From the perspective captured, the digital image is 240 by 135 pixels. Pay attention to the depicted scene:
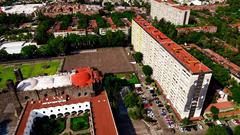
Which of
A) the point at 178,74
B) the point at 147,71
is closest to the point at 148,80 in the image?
the point at 147,71

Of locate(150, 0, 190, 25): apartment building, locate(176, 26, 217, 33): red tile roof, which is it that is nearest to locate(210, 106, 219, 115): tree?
locate(176, 26, 217, 33): red tile roof

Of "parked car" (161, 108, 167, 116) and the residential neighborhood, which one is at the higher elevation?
the residential neighborhood

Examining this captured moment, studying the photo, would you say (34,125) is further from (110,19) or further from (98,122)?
(110,19)

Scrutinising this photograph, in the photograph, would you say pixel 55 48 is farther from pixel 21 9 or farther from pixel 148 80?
pixel 21 9

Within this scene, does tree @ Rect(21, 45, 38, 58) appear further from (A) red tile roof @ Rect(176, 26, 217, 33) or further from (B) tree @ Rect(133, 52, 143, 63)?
(A) red tile roof @ Rect(176, 26, 217, 33)

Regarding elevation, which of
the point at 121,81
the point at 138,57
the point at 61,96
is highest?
the point at 61,96

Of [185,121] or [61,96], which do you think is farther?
[61,96]

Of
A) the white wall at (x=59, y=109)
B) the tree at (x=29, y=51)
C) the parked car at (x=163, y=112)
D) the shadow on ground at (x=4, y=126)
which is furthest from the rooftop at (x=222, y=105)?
the tree at (x=29, y=51)
